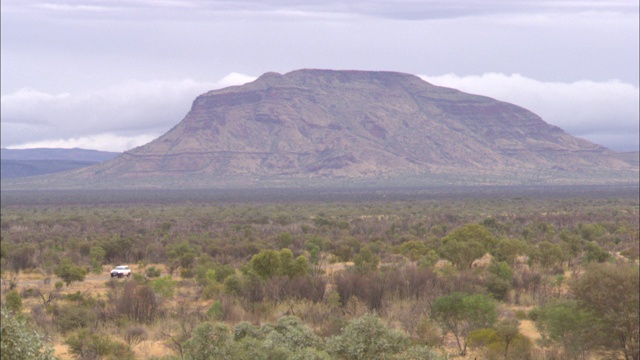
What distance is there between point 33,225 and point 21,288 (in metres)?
34.6

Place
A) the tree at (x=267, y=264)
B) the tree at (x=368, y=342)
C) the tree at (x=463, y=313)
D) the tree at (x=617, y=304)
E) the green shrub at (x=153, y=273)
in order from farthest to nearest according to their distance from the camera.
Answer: the green shrub at (x=153, y=273) → the tree at (x=267, y=264) → the tree at (x=463, y=313) → the tree at (x=617, y=304) → the tree at (x=368, y=342)

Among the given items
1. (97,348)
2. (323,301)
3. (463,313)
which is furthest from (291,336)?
(323,301)

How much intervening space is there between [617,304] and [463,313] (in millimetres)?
4107

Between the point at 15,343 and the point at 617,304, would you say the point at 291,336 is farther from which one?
the point at 617,304

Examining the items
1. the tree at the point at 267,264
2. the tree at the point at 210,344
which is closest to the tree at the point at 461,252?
the tree at the point at 267,264

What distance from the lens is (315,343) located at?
15680mm

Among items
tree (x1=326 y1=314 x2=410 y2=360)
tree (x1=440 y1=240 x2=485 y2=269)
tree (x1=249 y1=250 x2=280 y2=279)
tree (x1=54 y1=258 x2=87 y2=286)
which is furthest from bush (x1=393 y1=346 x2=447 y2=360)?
tree (x1=54 y1=258 x2=87 y2=286)

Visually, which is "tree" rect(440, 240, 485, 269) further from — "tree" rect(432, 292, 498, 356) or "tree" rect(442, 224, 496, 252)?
"tree" rect(432, 292, 498, 356)

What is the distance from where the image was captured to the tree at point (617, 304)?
17516 mm

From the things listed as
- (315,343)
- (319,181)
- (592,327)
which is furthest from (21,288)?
(319,181)

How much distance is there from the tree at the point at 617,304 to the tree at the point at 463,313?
8.71 ft

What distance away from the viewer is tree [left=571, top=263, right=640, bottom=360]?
17.5m

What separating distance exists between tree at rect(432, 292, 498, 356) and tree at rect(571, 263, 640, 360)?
2.66 metres

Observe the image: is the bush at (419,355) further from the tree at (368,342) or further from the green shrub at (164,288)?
the green shrub at (164,288)
